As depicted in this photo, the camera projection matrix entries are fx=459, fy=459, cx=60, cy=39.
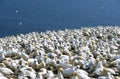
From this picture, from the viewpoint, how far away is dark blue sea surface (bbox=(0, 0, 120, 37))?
90.5m

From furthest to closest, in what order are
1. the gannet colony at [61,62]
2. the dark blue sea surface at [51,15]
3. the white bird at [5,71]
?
1. the dark blue sea surface at [51,15]
2. the white bird at [5,71]
3. the gannet colony at [61,62]

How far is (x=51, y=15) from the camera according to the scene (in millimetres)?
112062

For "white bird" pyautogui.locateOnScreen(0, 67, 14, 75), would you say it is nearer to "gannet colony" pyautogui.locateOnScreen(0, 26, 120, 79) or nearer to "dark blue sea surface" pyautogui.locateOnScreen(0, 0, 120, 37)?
"gannet colony" pyautogui.locateOnScreen(0, 26, 120, 79)

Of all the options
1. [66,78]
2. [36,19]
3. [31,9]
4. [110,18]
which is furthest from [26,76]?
[31,9]

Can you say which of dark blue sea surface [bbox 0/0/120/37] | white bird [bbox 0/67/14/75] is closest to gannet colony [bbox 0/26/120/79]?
white bird [bbox 0/67/14/75]

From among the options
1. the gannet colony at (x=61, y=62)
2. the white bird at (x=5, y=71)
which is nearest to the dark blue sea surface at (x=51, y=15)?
the gannet colony at (x=61, y=62)

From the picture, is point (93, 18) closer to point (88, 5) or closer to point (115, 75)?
point (88, 5)

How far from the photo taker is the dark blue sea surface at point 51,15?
297ft

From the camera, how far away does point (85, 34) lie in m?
27.1

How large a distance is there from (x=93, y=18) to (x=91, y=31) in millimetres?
81082

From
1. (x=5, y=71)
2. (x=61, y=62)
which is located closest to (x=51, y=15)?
(x=61, y=62)

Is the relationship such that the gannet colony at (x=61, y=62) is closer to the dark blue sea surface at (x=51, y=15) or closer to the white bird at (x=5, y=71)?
the white bird at (x=5, y=71)

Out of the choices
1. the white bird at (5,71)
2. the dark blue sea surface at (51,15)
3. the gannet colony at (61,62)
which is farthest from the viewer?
the dark blue sea surface at (51,15)

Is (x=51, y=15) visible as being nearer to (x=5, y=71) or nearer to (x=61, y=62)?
(x=61, y=62)
